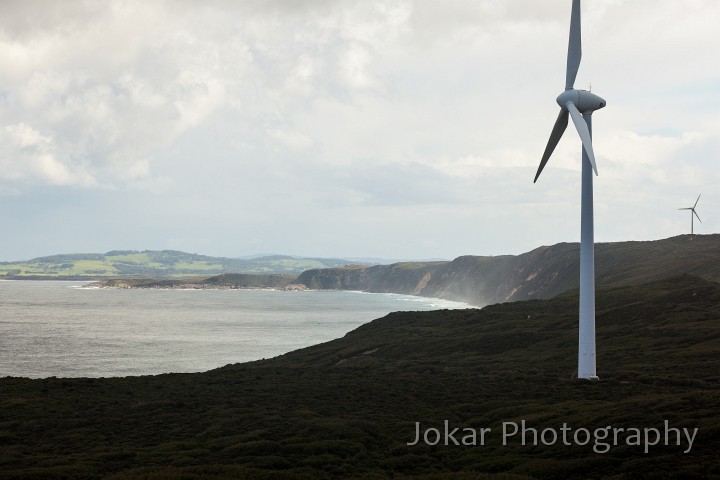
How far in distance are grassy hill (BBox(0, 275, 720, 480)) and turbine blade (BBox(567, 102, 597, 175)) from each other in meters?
18.0

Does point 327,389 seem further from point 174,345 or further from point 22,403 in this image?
point 174,345

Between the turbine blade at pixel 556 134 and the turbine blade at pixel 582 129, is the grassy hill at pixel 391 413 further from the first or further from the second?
the turbine blade at pixel 556 134

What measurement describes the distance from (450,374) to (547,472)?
48.7 m

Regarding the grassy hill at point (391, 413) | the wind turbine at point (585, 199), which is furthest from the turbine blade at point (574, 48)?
the grassy hill at point (391, 413)

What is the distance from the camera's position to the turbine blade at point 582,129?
52141 mm

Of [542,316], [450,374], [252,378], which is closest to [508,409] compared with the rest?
[450,374]

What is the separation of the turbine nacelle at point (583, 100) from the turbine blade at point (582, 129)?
0.51 metres

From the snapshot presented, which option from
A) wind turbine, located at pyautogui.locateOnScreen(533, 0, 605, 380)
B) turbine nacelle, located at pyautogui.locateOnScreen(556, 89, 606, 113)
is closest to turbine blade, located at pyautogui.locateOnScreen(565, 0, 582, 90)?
wind turbine, located at pyautogui.locateOnScreen(533, 0, 605, 380)

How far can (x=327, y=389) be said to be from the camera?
7375 centimetres

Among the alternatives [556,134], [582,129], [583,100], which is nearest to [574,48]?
[583,100]

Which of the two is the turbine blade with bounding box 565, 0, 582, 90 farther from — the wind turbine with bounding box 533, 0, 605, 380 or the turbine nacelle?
the turbine nacelle

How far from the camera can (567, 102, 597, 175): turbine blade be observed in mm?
52141

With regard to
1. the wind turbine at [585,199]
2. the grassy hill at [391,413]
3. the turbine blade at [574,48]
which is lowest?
the grassy hill at [391,413]

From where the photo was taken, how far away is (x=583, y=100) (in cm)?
5888
